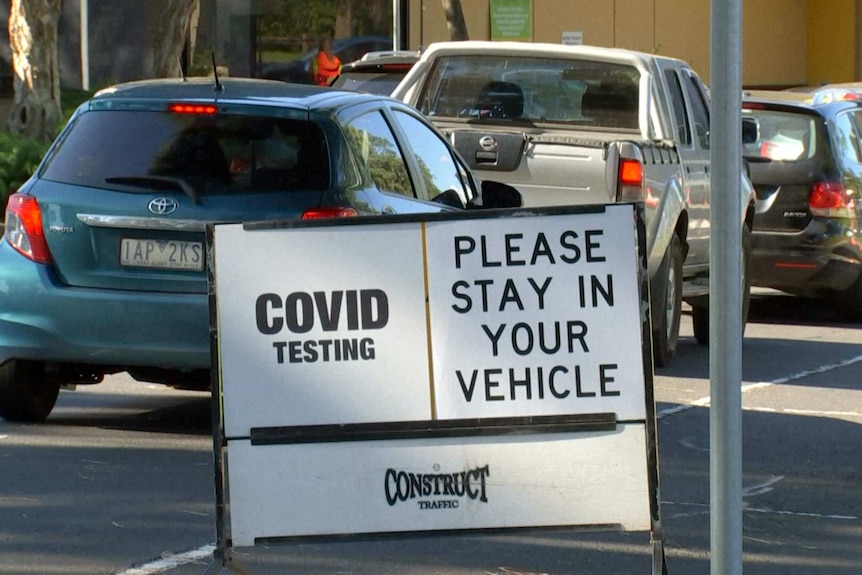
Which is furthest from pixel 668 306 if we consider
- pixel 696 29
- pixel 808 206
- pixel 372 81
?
pixel 696 29

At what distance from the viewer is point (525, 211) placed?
4527 millimetres

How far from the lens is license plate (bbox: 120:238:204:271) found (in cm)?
716

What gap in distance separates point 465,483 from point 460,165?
453 cm

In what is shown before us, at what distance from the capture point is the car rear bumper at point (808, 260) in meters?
12.9

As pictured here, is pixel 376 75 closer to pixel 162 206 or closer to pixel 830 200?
pixel 830 200

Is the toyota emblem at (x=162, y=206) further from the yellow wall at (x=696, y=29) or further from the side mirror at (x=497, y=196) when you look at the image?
the yellow wall at (x=696, y=29)

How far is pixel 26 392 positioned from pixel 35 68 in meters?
9.94

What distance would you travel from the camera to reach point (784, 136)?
13508 mm

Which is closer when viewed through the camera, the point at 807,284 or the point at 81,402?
the point at 81,402

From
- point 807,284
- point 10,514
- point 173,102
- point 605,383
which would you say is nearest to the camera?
point 605,383

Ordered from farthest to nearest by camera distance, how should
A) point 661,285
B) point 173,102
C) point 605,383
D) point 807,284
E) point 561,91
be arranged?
1. point 807,284
2. point 561,91
3. point 661,285
4. point 173,102
5. point 605,383

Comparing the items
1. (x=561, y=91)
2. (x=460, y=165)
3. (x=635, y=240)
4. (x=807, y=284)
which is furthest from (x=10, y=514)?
(x=807, y=284)

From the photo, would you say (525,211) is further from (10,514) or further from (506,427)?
(10,514)

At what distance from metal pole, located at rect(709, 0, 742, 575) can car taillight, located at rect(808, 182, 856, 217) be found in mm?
9613
